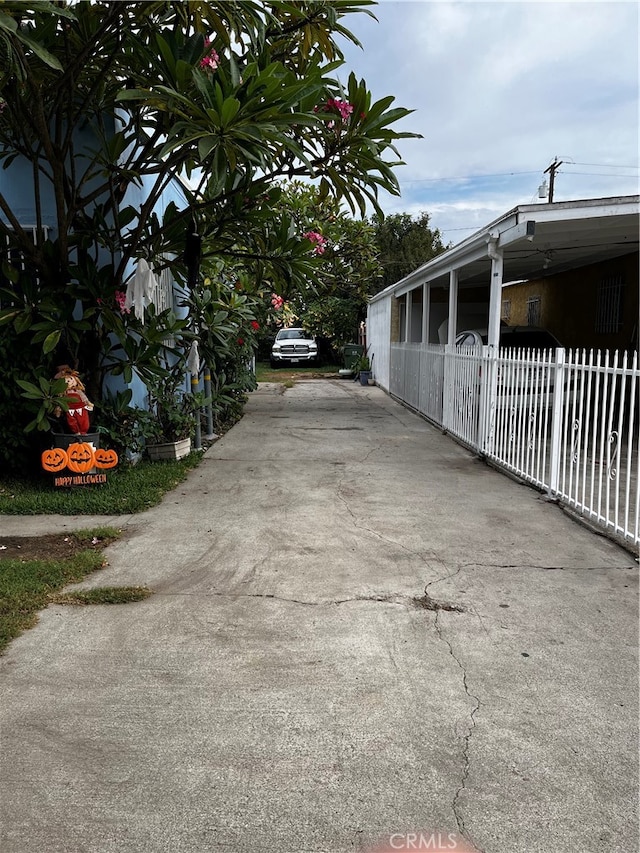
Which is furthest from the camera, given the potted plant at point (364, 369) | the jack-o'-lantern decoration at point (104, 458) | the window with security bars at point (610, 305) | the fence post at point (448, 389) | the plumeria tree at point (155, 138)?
the potted plant at point (364, 369)

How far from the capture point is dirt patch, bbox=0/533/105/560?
474cm

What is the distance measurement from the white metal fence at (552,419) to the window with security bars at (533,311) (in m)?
5.65

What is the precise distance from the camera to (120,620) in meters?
3.72

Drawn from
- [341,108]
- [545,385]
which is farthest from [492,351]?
[341,108]

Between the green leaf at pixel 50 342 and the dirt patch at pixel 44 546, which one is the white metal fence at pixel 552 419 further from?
the green leaf at pixel 50 342

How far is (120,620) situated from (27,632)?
1.61ft

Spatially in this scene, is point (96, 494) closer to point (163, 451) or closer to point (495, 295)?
point (163, 451)

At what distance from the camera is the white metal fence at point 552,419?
5191mm

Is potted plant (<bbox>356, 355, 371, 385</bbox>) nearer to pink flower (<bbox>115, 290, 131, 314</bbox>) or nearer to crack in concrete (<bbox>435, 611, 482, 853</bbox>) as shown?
pink flower (<bbox>115, 290, 131, 314</bbox>)

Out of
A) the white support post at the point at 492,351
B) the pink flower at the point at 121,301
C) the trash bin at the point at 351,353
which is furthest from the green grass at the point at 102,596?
the trash bin at the point at 351,353

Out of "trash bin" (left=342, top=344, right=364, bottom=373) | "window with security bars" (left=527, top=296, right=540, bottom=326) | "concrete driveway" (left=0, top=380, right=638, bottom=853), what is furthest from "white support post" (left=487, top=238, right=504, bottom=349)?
"trash bin" (left=342, top=344, right=364, bottom=373)

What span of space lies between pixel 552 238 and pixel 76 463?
668 centimetres

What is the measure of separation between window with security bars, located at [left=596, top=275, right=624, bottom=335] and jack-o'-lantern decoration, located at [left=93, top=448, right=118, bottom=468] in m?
9.39

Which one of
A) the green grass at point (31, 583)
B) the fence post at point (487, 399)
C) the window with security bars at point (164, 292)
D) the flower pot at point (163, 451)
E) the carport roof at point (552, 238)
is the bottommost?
the green grass at point (31, 583)
